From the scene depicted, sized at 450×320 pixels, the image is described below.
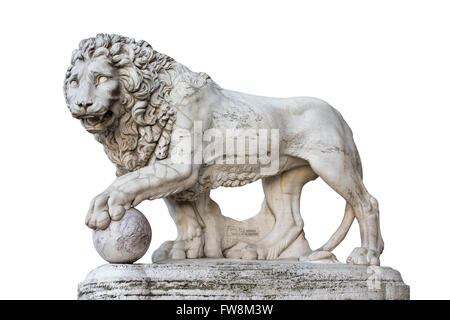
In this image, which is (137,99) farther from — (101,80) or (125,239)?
(125,239)

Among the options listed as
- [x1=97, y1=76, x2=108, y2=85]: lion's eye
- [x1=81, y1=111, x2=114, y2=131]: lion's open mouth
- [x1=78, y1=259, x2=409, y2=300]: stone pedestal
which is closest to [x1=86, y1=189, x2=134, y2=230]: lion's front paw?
[x1=78, y1=259, x2=409, y2=300]: stone pedestal

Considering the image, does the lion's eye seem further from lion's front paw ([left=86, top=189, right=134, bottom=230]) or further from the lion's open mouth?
lion's front paw ([left=86, top=189, right=134, bottom=230])

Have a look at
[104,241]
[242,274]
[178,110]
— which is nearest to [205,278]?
[242,274]

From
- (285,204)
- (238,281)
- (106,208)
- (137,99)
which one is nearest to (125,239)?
(106,208)

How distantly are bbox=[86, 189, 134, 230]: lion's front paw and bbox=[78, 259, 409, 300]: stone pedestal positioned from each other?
22cm

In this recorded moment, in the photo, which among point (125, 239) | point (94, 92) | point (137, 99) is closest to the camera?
point (125, 239)

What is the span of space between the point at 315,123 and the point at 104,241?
1442 millimetres

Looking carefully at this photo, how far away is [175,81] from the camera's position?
5.87 metres

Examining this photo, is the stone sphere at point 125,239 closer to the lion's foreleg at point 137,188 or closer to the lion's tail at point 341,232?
the lion's foreleg at point 137,188

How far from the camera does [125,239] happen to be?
5512mm

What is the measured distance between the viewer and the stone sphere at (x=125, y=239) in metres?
5.52

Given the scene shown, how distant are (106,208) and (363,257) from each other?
58.3 inches

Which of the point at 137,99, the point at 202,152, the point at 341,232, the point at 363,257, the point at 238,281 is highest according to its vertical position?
the point at 137,99

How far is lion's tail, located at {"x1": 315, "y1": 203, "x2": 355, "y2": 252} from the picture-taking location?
633 cm
